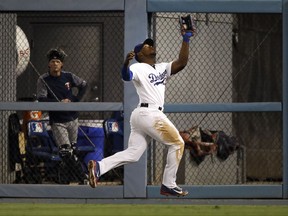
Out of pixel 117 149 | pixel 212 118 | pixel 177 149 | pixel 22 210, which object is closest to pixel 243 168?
pixel 212 118

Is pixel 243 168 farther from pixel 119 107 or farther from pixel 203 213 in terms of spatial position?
pixel 203 213

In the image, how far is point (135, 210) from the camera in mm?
11164

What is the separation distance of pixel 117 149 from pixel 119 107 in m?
0.94

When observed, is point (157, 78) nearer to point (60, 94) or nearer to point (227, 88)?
point (60, 94)

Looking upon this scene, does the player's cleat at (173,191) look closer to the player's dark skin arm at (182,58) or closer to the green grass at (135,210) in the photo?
the green grass at (135,210)

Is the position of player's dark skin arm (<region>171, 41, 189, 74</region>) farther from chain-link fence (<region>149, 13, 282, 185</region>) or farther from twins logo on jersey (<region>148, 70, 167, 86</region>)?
chain-link fence (<region>149, 13, 282, 185</region>)

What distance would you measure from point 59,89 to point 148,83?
2.04 m

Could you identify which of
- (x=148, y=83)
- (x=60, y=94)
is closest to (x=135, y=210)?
(x=148, y=83)

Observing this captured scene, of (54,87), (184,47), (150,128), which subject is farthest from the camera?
(54,87)

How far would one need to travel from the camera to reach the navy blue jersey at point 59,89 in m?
13.1

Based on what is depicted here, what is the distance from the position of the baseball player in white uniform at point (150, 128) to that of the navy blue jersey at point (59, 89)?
1.79m

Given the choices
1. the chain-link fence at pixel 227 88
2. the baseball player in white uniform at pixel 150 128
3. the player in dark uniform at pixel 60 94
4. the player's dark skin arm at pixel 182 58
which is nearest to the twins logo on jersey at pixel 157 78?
the baseball player in white uniform at pixel 150 128

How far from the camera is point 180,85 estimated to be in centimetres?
1445

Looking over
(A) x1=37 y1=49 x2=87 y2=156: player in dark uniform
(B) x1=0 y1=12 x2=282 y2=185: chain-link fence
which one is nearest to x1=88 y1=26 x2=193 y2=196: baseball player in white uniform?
(B) x1=0 y1=12 x2=282 y2=185: chain-link fence
